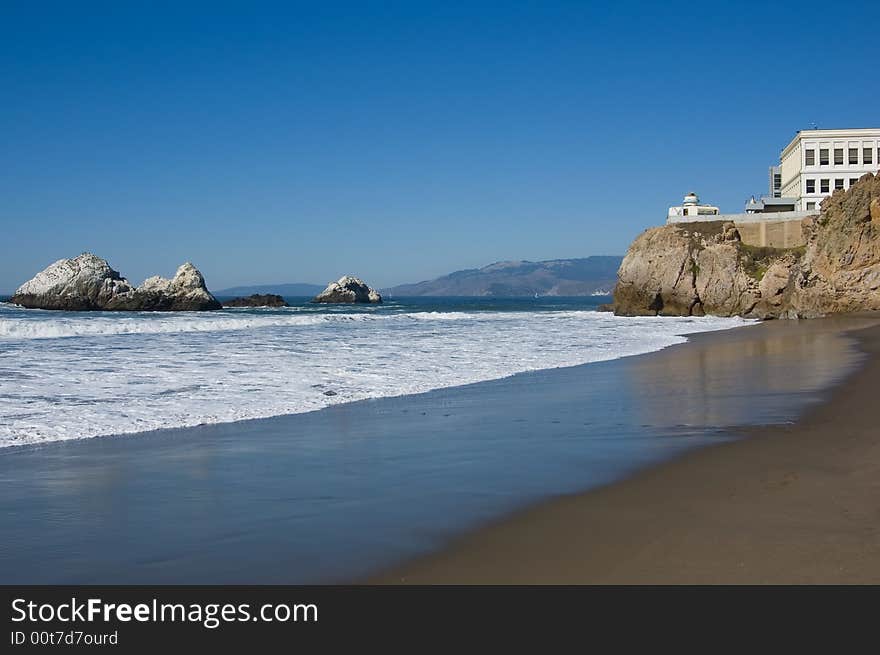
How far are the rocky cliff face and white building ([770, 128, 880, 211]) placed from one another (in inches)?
428

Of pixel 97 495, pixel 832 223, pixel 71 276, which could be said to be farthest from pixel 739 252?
pixel 71 276

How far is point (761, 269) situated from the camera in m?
44.4

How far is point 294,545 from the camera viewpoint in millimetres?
4332

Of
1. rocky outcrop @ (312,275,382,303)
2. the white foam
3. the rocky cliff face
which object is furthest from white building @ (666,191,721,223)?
rocky outcrop @ (312,275,382,303)

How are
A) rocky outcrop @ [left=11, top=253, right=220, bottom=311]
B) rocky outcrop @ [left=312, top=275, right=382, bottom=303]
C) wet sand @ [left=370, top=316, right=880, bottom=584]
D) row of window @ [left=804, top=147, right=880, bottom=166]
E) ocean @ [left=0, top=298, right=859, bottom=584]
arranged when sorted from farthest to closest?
rocky outcrop @ [left=312, top=275, right=382, bottom=303] < rocky outcrop @ [left=11, top=253, right=220, bottom=311] < row of window @ [left=804, top=147, right=880, bottom=166] < ocean @ [left=0, top=298, right=859, bottom=584] < wet sand @ [left=370, top=316, right=880, bottom=584]

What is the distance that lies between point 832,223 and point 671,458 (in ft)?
106

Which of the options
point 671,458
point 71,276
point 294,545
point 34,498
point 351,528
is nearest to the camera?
point 294,545

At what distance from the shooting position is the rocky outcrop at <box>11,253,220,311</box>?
66.1 metres

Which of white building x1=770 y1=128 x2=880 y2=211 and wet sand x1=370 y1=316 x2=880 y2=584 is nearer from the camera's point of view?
wet sand x1=370 y1=316 x2=880 y2=584

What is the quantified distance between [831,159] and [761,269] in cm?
1670

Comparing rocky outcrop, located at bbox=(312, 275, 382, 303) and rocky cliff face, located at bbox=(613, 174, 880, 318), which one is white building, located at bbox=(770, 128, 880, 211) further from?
rocky outcrop, located at bbox=(312, 275, 382, 303)

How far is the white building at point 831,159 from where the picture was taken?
5503cm

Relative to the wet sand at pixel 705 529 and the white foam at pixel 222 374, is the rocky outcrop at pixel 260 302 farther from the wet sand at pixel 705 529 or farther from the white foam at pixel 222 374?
the wet sand at pixel 705 529
